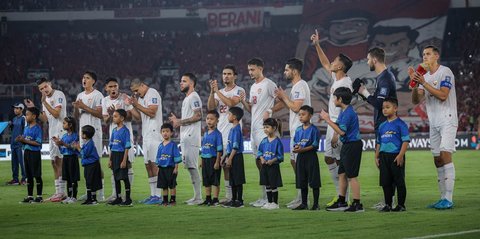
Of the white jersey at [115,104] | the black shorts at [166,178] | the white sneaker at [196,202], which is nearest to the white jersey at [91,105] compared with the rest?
the white jersey at [115,104]

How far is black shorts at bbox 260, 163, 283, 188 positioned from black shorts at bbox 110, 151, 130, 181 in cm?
272

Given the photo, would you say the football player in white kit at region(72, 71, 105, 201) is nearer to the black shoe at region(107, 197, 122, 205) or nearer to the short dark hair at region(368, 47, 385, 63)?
the black shoe at region(107, 197, 122, 205)

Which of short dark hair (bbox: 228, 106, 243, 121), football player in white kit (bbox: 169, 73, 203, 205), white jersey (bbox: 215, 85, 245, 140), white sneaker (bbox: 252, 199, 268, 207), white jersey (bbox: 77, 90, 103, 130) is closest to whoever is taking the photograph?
white sneaker (bbox: 252, 199, 268, 207)

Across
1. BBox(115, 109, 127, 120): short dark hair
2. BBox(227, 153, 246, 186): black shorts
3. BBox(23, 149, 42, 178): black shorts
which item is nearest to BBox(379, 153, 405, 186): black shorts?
BBox(227, 153, 246, 186): black shorts

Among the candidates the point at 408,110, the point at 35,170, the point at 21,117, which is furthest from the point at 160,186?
the point at 408,110

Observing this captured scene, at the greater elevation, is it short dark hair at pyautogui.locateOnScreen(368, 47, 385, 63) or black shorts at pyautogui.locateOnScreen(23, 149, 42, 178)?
short dark hair at pyautogui.locateOnScreen(368, 47, 385, 63)

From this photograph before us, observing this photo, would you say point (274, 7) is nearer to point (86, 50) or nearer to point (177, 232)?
point (86, 50)

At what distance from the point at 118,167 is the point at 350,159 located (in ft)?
15.7

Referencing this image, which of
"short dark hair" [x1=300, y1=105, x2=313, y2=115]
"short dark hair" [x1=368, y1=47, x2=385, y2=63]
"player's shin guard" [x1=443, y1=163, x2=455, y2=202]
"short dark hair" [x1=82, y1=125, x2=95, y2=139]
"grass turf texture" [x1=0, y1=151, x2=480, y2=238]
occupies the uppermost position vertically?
"short dark hair" [x1=368, y1=47, x2=385, y2=63]

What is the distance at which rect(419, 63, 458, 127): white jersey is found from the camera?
14055mm

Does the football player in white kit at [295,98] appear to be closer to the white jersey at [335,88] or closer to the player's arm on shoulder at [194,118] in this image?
the white jersey at [335,88]

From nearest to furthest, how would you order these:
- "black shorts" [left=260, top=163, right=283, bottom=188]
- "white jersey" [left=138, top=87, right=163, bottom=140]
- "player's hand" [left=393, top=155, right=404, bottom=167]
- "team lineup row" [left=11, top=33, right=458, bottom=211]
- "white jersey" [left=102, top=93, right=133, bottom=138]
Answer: "player's hand" [left=393, top=155, right=404, bottom=167] < "team lineup row" [left=11, top=33, right=458, bottom=211] < "black shorts" [left=260, top=163, right=283, bottom=188] < "white jersey" [left=138, top=87, right=163, bottom=140] < "white jersey" [left=102, top=93, right=133, bottom=138]

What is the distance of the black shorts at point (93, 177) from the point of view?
54.3 ft

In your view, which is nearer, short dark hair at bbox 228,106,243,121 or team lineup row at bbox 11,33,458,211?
team lineup row at bbox 11,33,458,211
